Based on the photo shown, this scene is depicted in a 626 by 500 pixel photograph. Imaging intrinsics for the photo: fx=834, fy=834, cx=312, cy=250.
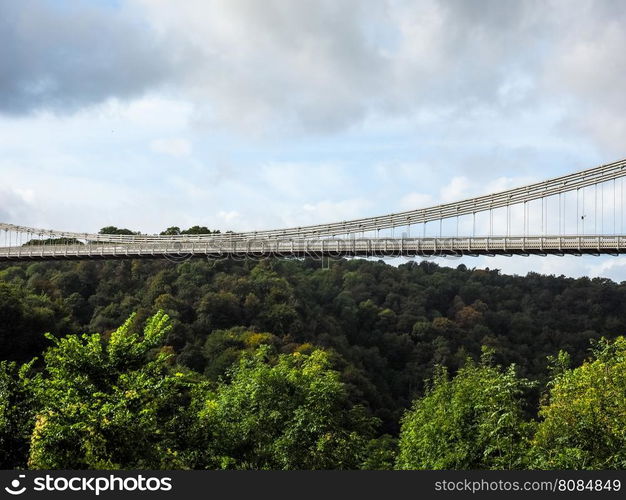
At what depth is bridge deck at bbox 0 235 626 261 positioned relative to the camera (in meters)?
32.1

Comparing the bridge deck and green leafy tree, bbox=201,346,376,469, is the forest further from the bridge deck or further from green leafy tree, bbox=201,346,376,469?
the bridge deck

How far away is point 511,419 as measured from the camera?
18703mm

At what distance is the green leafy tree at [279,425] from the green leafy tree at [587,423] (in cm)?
488

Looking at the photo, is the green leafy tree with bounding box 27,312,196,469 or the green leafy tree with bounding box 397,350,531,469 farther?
→ the green leafy tree with bounding box 397,350,531,469

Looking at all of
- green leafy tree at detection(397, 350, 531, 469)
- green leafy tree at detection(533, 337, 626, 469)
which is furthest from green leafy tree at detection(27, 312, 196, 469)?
green leafy tree at detection(533, 337, 626, 469)

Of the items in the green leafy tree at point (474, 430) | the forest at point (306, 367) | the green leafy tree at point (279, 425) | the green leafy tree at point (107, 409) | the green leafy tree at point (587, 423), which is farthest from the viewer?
the green leafy tree at point (279, 425)

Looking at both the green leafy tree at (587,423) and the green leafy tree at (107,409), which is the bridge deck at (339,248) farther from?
the green leafy tree at (107,409)

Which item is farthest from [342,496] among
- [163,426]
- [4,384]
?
[4,384]

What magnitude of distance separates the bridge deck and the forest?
191 centimetres

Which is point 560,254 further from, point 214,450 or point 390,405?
point 390,405

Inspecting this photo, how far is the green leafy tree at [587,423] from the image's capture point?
1783cm

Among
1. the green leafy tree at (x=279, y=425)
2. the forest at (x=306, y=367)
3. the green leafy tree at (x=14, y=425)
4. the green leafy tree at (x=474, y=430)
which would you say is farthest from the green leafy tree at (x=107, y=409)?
the green leafy tree at (x=474, y=430)

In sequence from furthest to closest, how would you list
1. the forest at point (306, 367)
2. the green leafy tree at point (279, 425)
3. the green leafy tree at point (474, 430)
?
the green leafy tree at point (279, 425), the green leafy tree at point (474, 430), the forest at point (306, 367)

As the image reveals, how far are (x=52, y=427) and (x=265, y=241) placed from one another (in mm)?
25672
